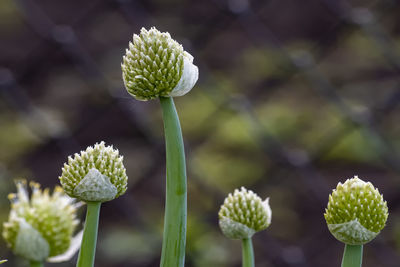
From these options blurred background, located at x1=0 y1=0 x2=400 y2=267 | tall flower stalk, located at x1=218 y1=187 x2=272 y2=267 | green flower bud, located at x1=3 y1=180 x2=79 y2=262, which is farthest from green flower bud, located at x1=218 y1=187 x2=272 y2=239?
blurred background, located at x1=0 y1=0 x2=400 y2=267

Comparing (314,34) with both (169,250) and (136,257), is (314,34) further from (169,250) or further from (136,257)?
(169,250)

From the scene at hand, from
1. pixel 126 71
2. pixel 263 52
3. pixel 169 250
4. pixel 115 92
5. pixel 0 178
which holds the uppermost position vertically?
pixel 263 52

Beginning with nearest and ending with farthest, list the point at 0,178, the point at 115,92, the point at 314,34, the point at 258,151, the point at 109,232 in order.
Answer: the point at 115,92, the point at 0,178, the point at 109,232, the point at 258,151, the point at 314,34

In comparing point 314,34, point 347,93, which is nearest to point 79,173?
point 347,93

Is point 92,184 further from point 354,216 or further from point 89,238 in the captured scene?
point 354,216

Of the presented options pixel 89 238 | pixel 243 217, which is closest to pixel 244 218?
pixel 243 217
